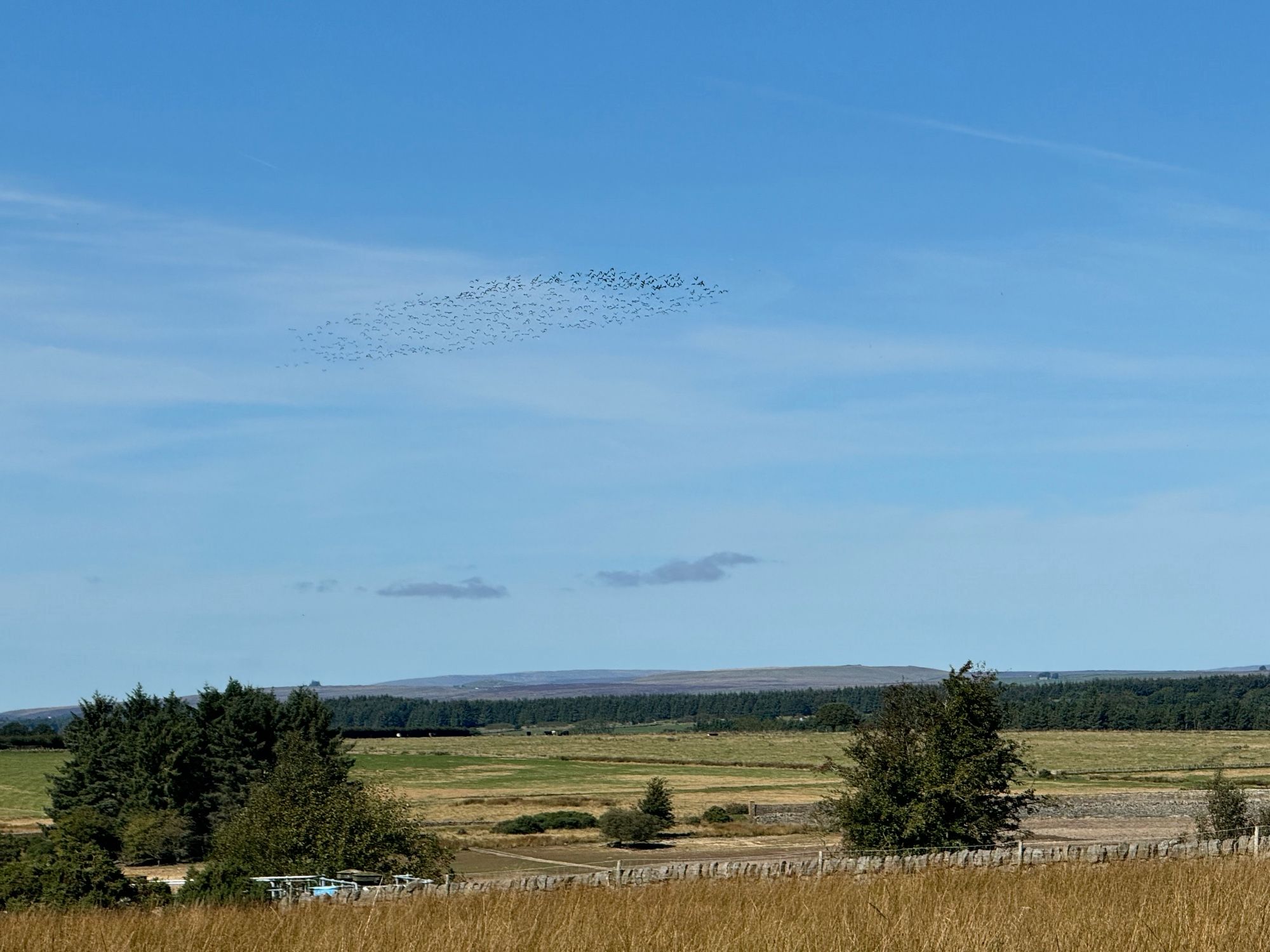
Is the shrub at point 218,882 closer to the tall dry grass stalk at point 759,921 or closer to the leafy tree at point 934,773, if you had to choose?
the tall dry grass stalk at point 759,921

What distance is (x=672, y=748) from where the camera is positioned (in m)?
196

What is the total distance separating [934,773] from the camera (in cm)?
4966

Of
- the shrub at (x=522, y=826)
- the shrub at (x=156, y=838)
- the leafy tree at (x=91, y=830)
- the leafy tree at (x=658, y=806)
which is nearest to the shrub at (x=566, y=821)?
the shrub at (x=522, y=826)

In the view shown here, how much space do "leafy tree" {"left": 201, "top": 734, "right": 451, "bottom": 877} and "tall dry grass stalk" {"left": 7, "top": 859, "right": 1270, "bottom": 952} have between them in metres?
37.0

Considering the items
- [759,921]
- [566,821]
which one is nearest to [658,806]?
[566,821]

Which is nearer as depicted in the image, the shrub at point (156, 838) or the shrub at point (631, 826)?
the shrub at point (156, 838)

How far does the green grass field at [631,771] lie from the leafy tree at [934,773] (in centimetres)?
4210

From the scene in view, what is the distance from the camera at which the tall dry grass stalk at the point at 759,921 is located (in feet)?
27.3

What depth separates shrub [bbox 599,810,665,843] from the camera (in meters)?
82.2

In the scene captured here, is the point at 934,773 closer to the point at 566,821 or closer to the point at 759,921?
the point at 759,921

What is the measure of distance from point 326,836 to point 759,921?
43.1 metres

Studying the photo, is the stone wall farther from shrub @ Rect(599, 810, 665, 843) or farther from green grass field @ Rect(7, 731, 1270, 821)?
green grass field @ Rect(7, 731, 1270, 821)

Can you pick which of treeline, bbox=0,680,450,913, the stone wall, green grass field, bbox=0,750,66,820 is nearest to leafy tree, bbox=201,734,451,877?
treeline, bbox=0,680,450,913

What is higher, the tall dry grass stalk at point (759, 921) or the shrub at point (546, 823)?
the tall dry grass stalk at point (759, 921)
